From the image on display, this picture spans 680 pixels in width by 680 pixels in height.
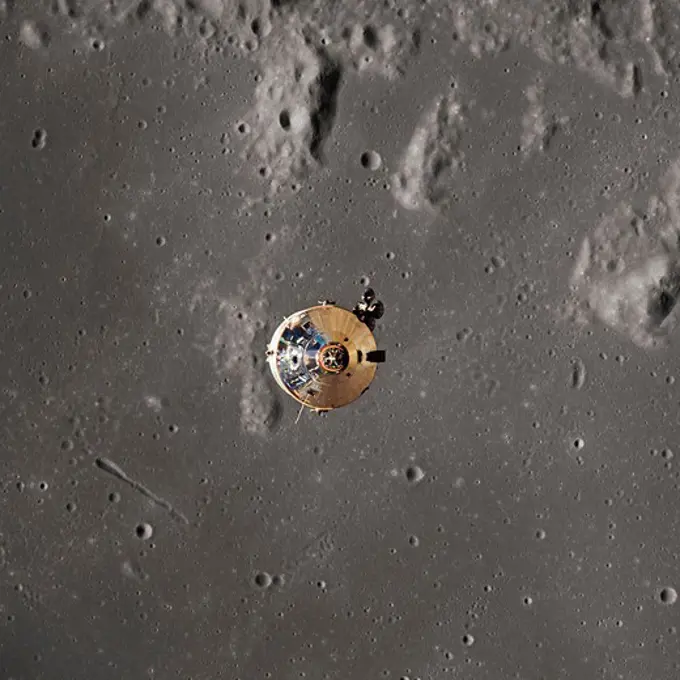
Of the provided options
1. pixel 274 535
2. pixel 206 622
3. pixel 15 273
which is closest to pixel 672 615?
pixel 274 535

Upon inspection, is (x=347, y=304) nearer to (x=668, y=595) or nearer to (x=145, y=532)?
(x=145, y=532)

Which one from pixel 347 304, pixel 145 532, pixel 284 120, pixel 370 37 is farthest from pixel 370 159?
pixel 145 532

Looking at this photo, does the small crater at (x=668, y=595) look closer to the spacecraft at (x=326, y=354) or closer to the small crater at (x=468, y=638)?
the small crater at (x=468, y=638)

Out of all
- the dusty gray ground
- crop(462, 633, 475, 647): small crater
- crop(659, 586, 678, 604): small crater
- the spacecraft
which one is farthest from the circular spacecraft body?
crop(659, 586, 678, 604): small crater

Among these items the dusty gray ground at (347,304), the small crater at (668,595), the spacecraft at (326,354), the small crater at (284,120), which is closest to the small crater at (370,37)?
the dusty gray ground at (347,304)

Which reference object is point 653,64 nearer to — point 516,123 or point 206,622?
A: point 516,123

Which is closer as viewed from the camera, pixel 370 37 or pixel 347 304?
pixel 347 304

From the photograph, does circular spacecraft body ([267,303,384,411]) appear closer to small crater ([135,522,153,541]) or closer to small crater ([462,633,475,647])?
small crater ([135,522,153,541])
